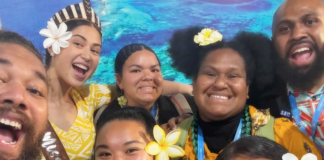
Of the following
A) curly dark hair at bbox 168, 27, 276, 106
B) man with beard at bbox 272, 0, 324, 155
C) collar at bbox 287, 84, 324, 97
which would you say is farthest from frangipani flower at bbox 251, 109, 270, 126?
collar at bbox 287, 84, 324, 97

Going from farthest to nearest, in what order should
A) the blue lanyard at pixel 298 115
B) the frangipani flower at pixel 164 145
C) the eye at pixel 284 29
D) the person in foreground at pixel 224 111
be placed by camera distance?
the eye at pixel 284 29, the blue lanyard at pixel 298 115, the person in foreground at pixel 224 111, the frangipani flower at pixel 164 145

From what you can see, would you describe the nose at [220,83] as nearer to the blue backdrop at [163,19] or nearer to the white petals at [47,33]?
the blue backdrop at [163,19]

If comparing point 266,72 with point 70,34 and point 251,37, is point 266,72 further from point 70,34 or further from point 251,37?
point 70,34

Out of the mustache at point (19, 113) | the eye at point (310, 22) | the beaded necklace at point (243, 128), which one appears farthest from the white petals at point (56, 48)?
the eye at point (310, 22)

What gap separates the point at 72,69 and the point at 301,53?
1.70m

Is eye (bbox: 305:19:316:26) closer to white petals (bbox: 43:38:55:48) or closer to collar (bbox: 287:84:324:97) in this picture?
collar (bbox: 287:84:324:97)

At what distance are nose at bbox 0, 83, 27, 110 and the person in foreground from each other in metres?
0.98

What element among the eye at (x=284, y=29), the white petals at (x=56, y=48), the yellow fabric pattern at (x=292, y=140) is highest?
the white petals at (x=56, y=48)

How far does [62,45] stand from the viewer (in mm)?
2271

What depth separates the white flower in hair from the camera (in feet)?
7.45

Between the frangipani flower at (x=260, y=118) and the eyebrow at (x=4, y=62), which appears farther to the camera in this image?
the frangipani flower at (x=260, y=118)

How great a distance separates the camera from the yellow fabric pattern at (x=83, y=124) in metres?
2.13

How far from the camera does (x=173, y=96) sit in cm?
259

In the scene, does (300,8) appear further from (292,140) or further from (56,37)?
(56,37)
